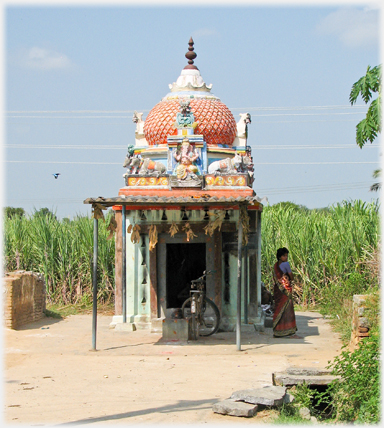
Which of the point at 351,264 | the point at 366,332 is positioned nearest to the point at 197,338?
the point at 366,332

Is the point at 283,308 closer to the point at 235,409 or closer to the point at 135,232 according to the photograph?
the point at 135,232

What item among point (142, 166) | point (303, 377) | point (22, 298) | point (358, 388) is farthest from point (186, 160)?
point (358, 388)

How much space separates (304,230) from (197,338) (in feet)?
23.7

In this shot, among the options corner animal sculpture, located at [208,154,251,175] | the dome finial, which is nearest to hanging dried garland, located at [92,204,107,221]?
corner animal sculpture, located at [208,154,251,175]

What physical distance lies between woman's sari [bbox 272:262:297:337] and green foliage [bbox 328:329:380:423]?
395 cm

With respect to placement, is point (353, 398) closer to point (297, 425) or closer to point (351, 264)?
point (297, 425)

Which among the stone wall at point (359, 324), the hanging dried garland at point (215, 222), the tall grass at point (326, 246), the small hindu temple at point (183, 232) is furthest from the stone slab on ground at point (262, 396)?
the tall grass at point (326, 246)

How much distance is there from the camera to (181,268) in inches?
563

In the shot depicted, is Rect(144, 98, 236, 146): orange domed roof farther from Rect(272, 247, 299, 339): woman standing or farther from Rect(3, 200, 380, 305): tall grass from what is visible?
Rect(3, 200, 380, 305): tall grass

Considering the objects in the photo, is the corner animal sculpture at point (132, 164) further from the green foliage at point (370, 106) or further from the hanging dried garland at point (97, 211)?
the green foliage at point (370, 106)

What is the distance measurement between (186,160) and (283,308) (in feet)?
12.0

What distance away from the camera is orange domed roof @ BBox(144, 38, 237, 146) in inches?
548

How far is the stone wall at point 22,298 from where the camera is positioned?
1291cm

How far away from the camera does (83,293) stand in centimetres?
1789
